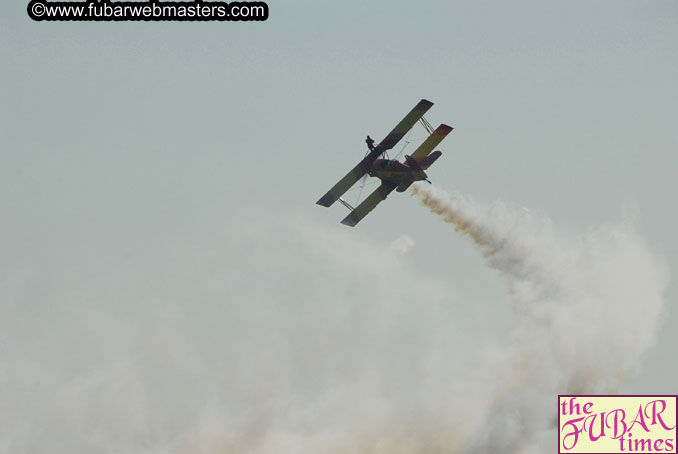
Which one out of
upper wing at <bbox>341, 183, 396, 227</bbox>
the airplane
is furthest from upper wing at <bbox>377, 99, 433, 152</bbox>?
upper wing at <bbox>341, 183, 396, 227</bbox>

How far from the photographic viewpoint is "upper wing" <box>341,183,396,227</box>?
294 ft

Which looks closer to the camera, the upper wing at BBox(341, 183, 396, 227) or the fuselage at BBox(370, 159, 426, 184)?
the fuselage at BBox(370, 159, 426, 184)

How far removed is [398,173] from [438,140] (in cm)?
339

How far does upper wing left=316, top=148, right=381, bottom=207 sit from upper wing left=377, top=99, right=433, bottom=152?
0.80 m

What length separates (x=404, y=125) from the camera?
3425 inches

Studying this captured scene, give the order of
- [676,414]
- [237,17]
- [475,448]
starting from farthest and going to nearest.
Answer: [475,448], [237,17], [676,414]

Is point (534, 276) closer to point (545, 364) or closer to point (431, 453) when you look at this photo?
point (545, 364)

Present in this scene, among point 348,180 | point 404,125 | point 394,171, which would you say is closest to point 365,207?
point 348,180

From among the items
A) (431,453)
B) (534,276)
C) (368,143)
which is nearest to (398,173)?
(368,143)

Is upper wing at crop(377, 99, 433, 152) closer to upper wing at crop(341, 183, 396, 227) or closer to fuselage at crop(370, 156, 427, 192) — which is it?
fuselage at crop(370, 156, 427, 192)

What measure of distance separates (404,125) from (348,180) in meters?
5.72

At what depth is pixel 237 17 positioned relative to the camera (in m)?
83.2

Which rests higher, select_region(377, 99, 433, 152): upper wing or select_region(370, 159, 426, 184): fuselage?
select_region(377, 99, 433, 152): upper wing

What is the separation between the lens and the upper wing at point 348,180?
87375 mm
